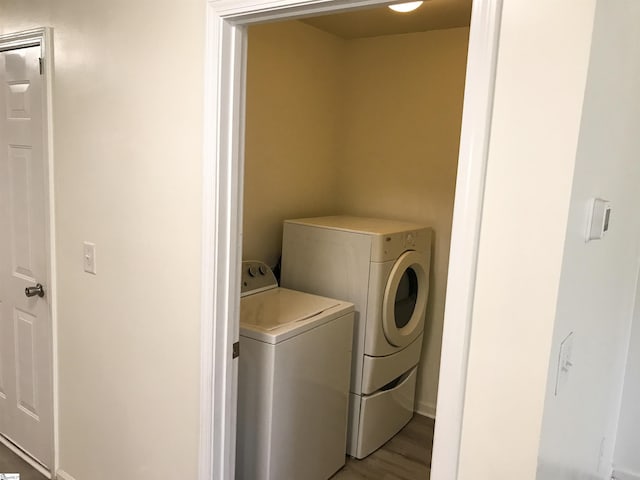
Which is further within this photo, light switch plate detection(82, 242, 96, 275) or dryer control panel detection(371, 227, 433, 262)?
dryer control panel detection(371, 227, 433, 262)

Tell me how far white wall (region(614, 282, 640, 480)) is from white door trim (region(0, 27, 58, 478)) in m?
2.74

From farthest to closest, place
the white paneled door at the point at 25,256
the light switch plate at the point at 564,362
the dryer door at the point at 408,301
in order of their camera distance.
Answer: the dryer door at the point at 408,301, the white paneled door at the point at 25,256, the light switch plate at the point at 564,362

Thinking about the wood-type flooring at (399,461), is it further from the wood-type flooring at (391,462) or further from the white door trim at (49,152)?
the white door trim at (49,152)

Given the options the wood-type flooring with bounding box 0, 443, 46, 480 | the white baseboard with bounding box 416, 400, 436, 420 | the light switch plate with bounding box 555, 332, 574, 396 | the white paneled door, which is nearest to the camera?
the light switch plate with bounding box 555, 332, 574, 396

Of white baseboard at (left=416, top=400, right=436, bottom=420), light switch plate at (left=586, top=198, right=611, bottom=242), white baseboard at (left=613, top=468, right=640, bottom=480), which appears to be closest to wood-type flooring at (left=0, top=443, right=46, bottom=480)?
white baseboard at (left=416, top=400, right=436, bottom=420)

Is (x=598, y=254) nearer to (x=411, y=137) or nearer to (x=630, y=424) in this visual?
(x=630, y=424)

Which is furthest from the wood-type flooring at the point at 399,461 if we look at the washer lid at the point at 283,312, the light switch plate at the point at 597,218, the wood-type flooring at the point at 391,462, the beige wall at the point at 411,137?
the light switch plate at the point at 597,218

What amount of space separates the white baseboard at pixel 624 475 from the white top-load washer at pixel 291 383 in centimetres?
142

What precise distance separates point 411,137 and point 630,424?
1.98 metres

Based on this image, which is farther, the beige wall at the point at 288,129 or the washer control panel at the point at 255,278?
the beige wall at the point at 288,129

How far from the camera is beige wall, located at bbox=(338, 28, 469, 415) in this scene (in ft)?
9.75

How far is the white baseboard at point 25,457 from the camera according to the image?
90.6 inches

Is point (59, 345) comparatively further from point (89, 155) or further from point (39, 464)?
point (89, 155)

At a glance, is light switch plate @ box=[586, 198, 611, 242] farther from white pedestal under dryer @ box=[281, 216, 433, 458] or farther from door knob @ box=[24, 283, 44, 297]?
door knob @ box=[24, 283, 44, 297]
